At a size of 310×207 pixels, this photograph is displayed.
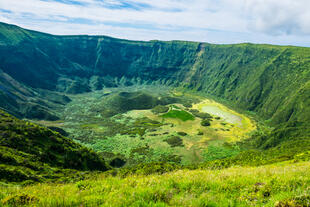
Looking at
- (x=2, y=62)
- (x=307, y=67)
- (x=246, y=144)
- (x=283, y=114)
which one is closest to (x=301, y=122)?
(x=283, y=114)

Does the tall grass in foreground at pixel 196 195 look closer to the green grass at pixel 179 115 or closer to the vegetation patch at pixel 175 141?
the vegetation patch at pixel 175 141

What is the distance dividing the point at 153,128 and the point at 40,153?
71.0 meters

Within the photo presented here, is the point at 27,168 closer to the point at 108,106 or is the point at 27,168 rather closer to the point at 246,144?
the point at 246,144

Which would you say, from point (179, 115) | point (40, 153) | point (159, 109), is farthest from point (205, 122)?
point (40, 153)

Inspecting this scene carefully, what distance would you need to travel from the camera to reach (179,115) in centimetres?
13188

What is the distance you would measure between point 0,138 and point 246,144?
9582cm

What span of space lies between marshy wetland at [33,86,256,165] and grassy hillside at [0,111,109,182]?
20.3m

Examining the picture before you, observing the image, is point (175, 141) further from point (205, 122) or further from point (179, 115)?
point (179, 115)

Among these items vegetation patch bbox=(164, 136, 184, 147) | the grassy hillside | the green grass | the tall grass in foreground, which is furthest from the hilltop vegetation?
the green grass

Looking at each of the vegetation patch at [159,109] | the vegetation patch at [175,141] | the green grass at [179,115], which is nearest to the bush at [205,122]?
the green grass at [179,115]

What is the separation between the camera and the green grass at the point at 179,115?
4993 inches

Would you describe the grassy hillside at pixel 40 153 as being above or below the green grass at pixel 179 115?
above

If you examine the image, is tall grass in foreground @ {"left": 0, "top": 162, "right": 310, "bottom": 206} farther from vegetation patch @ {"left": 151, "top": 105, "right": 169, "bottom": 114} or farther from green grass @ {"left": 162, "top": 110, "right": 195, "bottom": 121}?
vegetation patch @ {"left": 151, "top": 105, "right": 169, "bottom": 114}

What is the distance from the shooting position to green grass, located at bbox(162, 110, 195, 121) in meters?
127
